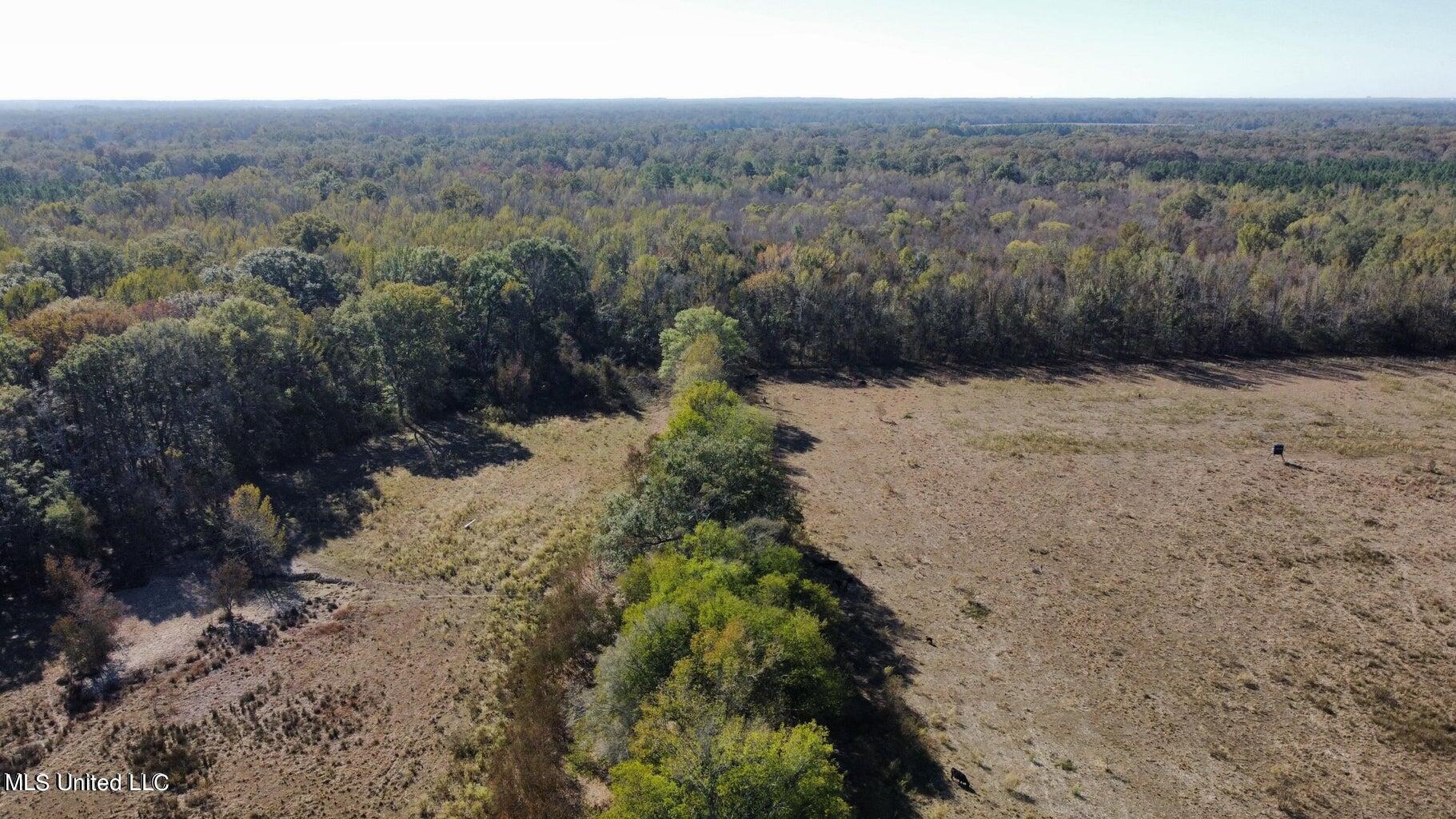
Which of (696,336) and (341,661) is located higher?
(696,336)

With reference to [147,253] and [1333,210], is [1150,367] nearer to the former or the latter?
[1333,210]

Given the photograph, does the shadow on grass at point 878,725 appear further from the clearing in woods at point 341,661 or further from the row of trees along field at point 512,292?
the row of trees along field at point 512,292

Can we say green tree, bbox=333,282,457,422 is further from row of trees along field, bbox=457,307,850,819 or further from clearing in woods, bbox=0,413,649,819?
row of trees along field, bbox=457,307,850,819

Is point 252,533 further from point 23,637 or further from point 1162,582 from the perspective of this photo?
point 1162,582

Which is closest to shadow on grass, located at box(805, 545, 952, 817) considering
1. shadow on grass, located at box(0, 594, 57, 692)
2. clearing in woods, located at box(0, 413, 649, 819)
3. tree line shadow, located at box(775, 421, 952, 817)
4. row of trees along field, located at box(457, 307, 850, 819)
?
tree line shadow, located at box(775, 421, 952, 817)

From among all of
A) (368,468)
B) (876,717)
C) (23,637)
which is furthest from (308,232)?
(876,717)
